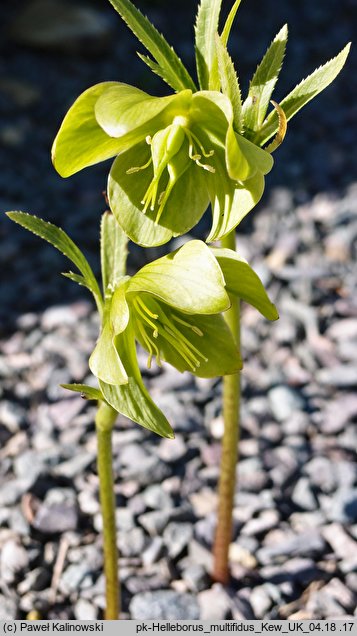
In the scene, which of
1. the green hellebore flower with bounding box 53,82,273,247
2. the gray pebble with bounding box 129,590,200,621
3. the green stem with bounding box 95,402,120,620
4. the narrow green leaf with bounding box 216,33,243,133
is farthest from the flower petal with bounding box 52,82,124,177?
the gray pebble with bounding box 129,590,200,621

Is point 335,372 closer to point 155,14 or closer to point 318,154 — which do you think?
point 318,154

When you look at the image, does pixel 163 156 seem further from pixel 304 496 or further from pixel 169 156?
pixel 304 496

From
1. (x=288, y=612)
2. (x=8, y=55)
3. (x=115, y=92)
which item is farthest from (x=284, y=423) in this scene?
(x=8, y=55)

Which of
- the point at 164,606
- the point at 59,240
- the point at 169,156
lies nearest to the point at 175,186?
the point at 169,156

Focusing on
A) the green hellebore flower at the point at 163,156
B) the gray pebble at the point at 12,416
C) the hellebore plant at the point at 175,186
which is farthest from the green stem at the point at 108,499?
the gray pebble at the point at 12,416

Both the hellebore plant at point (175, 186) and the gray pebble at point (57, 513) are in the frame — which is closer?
the hellebore plant at point (175, 186)

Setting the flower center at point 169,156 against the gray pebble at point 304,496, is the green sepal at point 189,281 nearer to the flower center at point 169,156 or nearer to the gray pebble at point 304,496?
the flower center at point 169,156

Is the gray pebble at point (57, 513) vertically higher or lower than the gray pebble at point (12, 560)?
higher
